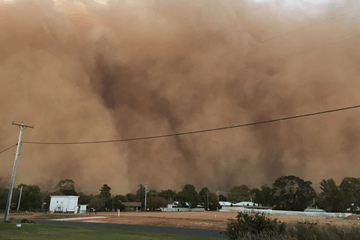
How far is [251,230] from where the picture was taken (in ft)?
43.9

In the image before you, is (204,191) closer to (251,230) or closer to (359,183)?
(359,183)

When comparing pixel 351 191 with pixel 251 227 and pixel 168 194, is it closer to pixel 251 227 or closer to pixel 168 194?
pixel 168 194

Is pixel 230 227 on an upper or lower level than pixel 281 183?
lower

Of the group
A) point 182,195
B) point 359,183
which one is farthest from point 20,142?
point 359,183

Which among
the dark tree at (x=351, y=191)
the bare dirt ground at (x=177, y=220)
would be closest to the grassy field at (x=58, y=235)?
the bare dirt ground at (x=177, y=220)

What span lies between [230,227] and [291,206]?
373ft

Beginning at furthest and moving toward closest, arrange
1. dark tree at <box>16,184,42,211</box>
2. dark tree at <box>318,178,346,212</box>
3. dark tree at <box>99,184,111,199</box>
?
dark tree at <box>99,184,111,199</box>, dark tree at <box>318,178,346,212</box>, dark tree at <box>16,184,42,211</box>

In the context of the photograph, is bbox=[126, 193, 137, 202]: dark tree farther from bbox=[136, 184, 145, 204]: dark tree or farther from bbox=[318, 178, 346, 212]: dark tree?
bbox=[318, 178, 346, 212]: dark tree

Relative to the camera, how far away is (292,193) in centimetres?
11762

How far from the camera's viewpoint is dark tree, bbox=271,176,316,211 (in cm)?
11206

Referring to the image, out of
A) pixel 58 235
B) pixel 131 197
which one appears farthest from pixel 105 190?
pixel 58 235

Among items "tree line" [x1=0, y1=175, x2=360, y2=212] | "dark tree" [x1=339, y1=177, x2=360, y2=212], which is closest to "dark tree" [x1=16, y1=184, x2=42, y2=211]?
"tree line" [x1=0, y1=175, x2=360, y2=212]

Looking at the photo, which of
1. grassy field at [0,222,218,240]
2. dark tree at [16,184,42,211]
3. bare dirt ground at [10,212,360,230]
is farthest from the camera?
dark tree at [16,184,42,211]

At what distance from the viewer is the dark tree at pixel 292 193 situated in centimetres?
11206
